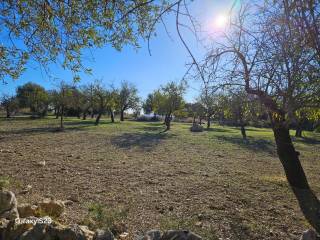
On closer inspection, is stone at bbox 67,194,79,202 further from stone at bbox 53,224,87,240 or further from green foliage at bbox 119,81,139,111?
green foliage at bbox 119,81,139,111

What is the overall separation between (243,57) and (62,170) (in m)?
7.30

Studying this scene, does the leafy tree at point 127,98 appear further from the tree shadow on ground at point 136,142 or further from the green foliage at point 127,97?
the tree shadow on ground at point 136,142

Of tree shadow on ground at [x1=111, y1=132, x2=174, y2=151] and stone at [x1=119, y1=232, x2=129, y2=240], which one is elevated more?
tree shadow on ground at [x1=111, y1=132, x2=174, y2=151]

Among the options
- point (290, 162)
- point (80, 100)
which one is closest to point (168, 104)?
point (80, 100)

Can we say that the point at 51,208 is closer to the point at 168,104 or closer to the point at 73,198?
the point at 73,198

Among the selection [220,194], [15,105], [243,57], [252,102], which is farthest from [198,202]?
Result: [15,105]

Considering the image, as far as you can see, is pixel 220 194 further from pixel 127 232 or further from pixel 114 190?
pixel 127 232

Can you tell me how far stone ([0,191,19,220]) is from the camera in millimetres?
4656

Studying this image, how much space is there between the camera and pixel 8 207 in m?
4.79

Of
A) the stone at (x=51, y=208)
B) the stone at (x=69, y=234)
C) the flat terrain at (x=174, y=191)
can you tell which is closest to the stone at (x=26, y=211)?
the stone at (x=51, y=208)

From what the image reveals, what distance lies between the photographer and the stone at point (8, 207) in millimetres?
4656

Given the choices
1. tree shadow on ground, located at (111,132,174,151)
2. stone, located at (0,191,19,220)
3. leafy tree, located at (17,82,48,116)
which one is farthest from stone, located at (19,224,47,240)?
leafy tree, located at (17,82,48,116)

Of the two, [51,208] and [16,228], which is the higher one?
[16,228]

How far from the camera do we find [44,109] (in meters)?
61.8
